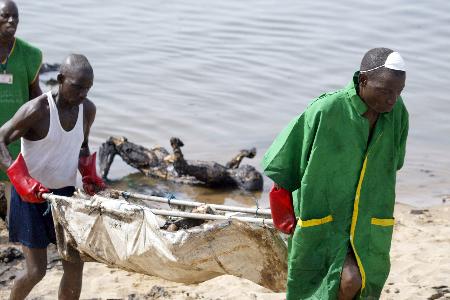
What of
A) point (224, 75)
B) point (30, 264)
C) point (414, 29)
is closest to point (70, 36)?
point (224, 75)

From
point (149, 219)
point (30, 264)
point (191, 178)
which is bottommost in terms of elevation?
point (191, 178)

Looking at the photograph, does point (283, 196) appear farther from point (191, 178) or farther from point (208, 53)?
point (208, 53)

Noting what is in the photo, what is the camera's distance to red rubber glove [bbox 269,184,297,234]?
13.7 ft

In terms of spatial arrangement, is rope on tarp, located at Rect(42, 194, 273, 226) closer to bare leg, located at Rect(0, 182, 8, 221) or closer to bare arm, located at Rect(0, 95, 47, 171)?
bare arm, located at Rect(0, 95, 47, 171)

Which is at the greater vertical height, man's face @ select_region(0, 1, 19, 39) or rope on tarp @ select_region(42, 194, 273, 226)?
man's face @ select_region(0, 1, 19, 39)

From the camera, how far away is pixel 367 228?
418cm

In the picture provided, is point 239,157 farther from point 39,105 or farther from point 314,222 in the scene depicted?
point 314,222

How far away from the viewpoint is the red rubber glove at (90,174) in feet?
17.2

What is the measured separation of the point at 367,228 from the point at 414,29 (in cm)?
1309

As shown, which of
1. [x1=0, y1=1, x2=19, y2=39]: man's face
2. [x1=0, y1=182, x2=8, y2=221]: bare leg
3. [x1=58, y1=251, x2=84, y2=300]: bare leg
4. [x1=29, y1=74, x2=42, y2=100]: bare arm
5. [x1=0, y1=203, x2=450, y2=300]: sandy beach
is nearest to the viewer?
[x1=58, y1=251, x2=84, y2=300]: bare leg

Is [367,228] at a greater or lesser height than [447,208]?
greater

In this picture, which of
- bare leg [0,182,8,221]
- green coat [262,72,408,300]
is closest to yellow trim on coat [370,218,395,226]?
green coat [262,72,408,300]

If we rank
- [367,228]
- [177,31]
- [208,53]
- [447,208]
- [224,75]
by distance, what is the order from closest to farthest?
[367,228], [447,208], [224,75], [208,53], [177,31]

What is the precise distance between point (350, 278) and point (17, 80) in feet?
10.5
